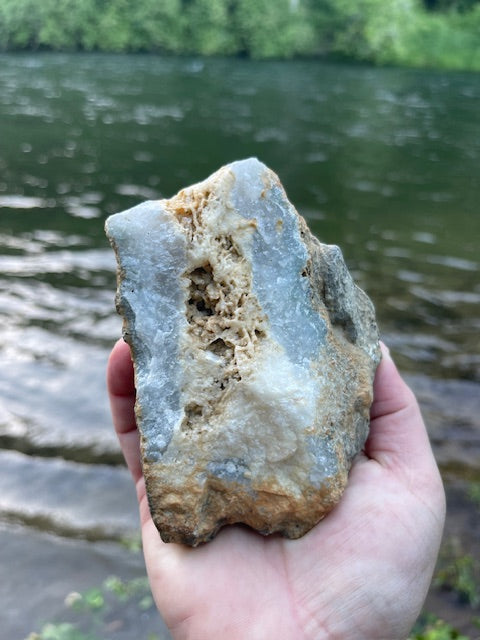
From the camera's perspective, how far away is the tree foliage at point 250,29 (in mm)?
27734

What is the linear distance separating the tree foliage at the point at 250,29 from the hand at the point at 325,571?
29829 mm

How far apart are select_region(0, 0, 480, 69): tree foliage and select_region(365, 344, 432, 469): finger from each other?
29474mm

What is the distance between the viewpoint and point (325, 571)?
81.7 inches

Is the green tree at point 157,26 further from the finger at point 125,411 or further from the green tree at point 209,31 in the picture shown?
the finger at point 125,411

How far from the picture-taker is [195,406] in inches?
82.1

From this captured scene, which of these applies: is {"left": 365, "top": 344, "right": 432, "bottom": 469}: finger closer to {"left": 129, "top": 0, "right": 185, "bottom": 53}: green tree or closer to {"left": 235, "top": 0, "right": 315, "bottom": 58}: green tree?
{"left": 129, "top": 0, "right": 185, "bottom": 53}: green tree

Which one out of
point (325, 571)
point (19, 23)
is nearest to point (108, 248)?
point (325, 571)

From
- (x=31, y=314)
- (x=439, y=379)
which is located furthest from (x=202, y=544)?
(x=31, y=314)

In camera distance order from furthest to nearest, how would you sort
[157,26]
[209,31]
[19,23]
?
[209,31] → [157,26] → [19,23]

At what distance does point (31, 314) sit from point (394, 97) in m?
18.1

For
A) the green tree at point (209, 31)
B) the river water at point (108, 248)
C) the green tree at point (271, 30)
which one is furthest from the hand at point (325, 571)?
the green tree at point (209, 31)

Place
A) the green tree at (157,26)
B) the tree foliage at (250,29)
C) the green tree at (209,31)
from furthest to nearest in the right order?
the green tree at (209,31), the green tree at (157,26), the tree foliage at (250,29)

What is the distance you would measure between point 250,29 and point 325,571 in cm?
3343

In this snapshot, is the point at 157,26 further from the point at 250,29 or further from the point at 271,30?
the point at 271,30
